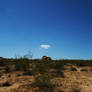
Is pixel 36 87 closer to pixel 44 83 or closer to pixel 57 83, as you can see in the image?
pixel 44 83

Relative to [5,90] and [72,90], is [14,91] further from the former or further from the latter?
[72,90]

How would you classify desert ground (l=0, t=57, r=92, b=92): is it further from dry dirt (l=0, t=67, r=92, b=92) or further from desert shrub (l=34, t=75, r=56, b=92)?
desert shrub (l=34, t=75, r=56, b=92)

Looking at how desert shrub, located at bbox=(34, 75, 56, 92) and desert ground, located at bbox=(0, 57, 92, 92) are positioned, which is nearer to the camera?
desert ground, located at bbox=(0, 57, 92, 92)

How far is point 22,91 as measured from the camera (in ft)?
16.4

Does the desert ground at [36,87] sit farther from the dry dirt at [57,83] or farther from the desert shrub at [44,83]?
the desert shrub at [44,83]

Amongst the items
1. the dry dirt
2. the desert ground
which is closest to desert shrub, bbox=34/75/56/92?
the desert ground

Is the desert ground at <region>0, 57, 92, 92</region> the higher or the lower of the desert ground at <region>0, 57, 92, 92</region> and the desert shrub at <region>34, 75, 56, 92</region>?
the lower

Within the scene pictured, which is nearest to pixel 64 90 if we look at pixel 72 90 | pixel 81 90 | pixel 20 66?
pixel 72 90

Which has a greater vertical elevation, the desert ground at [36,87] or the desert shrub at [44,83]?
the desert shrub at [44,83]

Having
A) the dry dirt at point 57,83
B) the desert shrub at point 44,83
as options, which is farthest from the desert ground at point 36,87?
the desert shrub at point 44,83

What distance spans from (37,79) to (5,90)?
1750 mm

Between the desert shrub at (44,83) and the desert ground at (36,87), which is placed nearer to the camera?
the desert ground at (36,87)

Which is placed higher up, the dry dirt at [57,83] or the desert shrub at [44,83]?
the desert shrub at [44,83]

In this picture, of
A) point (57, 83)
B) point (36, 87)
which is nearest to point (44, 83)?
point (36, 87)
